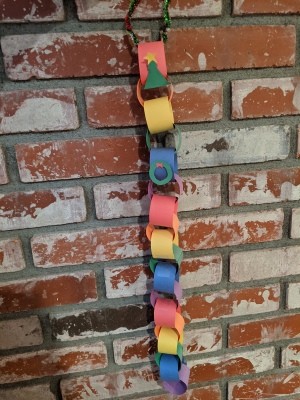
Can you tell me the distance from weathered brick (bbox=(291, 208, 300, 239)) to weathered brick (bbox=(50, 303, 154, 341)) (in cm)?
32

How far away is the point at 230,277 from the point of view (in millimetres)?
768

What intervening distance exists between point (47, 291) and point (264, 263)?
43cm

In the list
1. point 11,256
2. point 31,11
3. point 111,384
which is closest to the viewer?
point 31,11

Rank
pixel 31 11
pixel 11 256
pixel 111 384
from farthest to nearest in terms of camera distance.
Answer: pixel 111 384
pixel 11 256
pixel 31 11

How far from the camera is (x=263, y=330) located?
816 mm

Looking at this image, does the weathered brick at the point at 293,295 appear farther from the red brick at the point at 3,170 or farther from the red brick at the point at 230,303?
the red brick at the point at 3,170

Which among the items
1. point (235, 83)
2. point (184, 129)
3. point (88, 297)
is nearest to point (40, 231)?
point (88, 297)

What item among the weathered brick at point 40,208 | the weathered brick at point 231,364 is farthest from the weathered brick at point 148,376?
the weathered brick at point 40,208

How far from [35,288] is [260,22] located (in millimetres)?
617

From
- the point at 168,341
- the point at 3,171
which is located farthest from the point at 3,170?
the point at 168,341

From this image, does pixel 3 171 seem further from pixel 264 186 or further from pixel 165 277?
pixel 264 186

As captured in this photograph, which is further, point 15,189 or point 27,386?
point 27,386

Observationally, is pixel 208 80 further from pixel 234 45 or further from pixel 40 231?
pixel 40 231

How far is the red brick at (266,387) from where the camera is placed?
85cm
